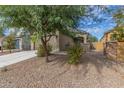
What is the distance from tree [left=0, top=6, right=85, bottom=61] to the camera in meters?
7.89

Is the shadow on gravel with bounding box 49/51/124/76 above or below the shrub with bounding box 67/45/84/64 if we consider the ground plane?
below

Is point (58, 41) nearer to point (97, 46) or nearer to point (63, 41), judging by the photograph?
point (63, 41)

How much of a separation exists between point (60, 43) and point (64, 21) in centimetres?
469

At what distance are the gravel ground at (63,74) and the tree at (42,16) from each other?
4.49 feet

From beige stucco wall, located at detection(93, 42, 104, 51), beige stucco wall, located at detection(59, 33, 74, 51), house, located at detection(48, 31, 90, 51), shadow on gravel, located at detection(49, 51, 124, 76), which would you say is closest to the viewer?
shadow on gravel, located at detection(49, 51, 124, 76)

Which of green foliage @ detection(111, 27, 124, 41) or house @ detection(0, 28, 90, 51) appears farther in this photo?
green foliage @ detection(111, 27, 124, 41)

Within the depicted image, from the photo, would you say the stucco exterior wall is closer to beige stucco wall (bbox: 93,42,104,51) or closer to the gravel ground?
the gravel ground

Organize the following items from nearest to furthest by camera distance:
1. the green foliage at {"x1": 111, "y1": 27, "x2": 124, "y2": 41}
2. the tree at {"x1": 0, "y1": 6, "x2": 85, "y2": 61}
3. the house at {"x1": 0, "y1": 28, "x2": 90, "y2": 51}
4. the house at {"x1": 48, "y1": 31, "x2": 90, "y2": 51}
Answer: the tree at {"x1": 0, "y1": 6, "x2": 85, "y2": 61} → the house at {"x1": 0, "y1": 28, "x2": 90, "y2": 51} → the green foliage at {"x1": 111, "y1": 27, "x2": 124, "y2": 41} → the house at {"x1": 48, "y1": 31, "x2": 90, "y2": 51}

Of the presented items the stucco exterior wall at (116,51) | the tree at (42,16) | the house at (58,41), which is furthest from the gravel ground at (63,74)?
the tree at (42,16)

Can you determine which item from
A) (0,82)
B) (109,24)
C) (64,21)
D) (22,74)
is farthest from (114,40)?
(0,82)

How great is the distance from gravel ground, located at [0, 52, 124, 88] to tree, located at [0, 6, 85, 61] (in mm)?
1368

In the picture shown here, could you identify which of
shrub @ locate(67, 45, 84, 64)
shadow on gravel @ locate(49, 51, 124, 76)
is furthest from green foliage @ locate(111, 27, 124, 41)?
shrub @ locate(67, 45, 84, 64)

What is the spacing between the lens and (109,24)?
10977mm
